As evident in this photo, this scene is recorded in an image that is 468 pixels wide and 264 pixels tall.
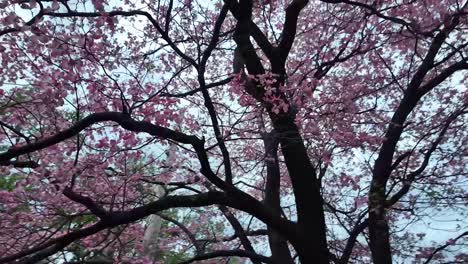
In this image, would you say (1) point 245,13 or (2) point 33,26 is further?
(1) point 245,13

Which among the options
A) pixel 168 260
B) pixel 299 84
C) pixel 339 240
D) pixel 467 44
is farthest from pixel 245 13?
pixel 168 260

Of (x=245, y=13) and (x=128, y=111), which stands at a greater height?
(x=245, y=13)

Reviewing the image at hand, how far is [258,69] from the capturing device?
19.7 ft

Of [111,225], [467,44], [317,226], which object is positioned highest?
[467,44]

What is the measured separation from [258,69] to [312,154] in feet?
5.32

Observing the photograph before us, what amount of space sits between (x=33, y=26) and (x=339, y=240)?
20.4 feet

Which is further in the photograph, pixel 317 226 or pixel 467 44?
pixel 467 44

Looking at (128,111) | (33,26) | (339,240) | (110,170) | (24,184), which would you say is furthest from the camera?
(339,240)

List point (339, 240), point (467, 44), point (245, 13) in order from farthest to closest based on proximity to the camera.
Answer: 1. point (339, 240)
2. point (467, 44)
3. point (245, 13)

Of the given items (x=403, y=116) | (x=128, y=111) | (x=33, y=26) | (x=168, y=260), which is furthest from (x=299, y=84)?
(x=168, y=260)

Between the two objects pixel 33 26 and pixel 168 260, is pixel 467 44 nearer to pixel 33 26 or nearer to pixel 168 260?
pixel 33 26

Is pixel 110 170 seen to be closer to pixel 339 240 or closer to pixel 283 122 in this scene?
pixel 283 122

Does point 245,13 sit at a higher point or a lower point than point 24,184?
higher

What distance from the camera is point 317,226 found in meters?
5.61
